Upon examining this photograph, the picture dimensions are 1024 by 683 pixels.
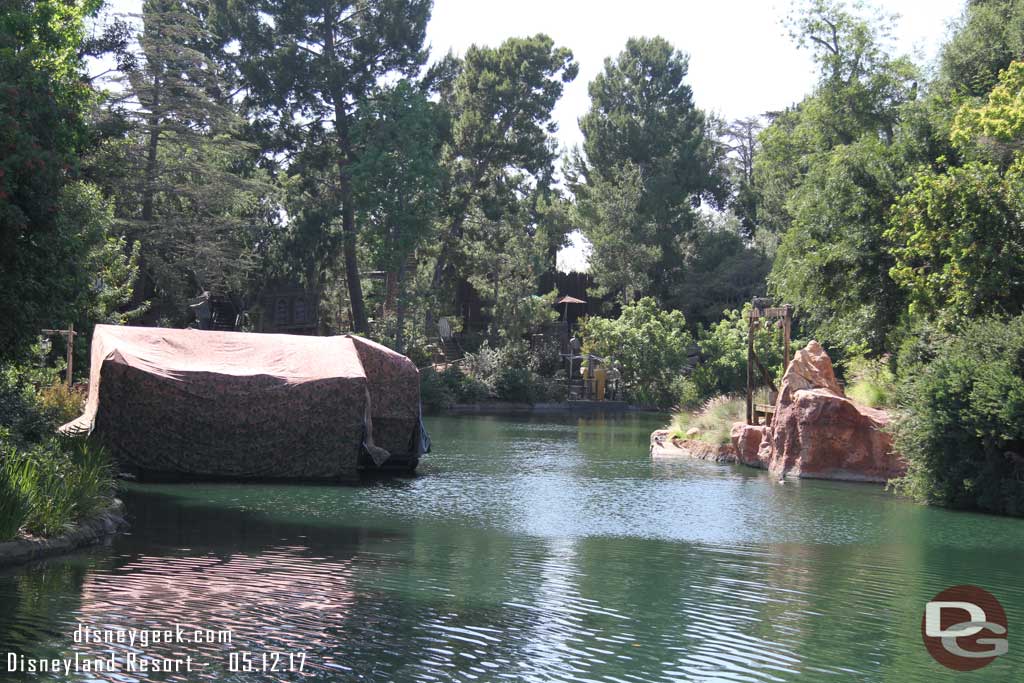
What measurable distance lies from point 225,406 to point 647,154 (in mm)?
46356

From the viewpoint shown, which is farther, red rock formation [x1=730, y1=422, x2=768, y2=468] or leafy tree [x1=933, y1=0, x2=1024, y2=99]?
leafy tree [x1=933, y1=0, x2=1024, y2=99]

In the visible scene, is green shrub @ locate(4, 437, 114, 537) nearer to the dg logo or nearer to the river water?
the river water

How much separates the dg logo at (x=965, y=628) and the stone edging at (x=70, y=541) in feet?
26.0

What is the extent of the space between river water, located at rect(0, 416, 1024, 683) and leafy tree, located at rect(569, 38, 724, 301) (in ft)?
130

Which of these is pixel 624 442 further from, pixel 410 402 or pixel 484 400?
pixel 484 400

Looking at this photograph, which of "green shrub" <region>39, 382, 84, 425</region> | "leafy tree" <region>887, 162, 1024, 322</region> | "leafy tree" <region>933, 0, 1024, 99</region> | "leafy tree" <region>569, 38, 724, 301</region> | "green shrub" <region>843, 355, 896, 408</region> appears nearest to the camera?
"leafy tree" <region>887, 162, 1024, 322</region>

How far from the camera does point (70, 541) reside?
10969mm

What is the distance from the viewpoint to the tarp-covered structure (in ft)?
58.6

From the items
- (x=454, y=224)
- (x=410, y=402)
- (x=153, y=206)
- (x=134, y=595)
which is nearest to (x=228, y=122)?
(x=153, y=206)

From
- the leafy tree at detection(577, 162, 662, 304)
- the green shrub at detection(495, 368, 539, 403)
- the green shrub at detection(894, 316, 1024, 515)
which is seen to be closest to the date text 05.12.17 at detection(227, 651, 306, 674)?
the green shrub at detection(894, 316, 1024, 515)

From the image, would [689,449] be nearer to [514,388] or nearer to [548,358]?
[514,388]

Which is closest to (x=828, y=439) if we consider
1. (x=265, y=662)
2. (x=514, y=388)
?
(x=265, y=662)

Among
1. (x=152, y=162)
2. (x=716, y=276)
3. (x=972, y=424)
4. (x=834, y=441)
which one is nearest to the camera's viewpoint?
(x=972, y=424)

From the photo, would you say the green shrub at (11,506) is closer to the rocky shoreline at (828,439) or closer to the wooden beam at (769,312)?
the rocky shoreline at (828,439)
